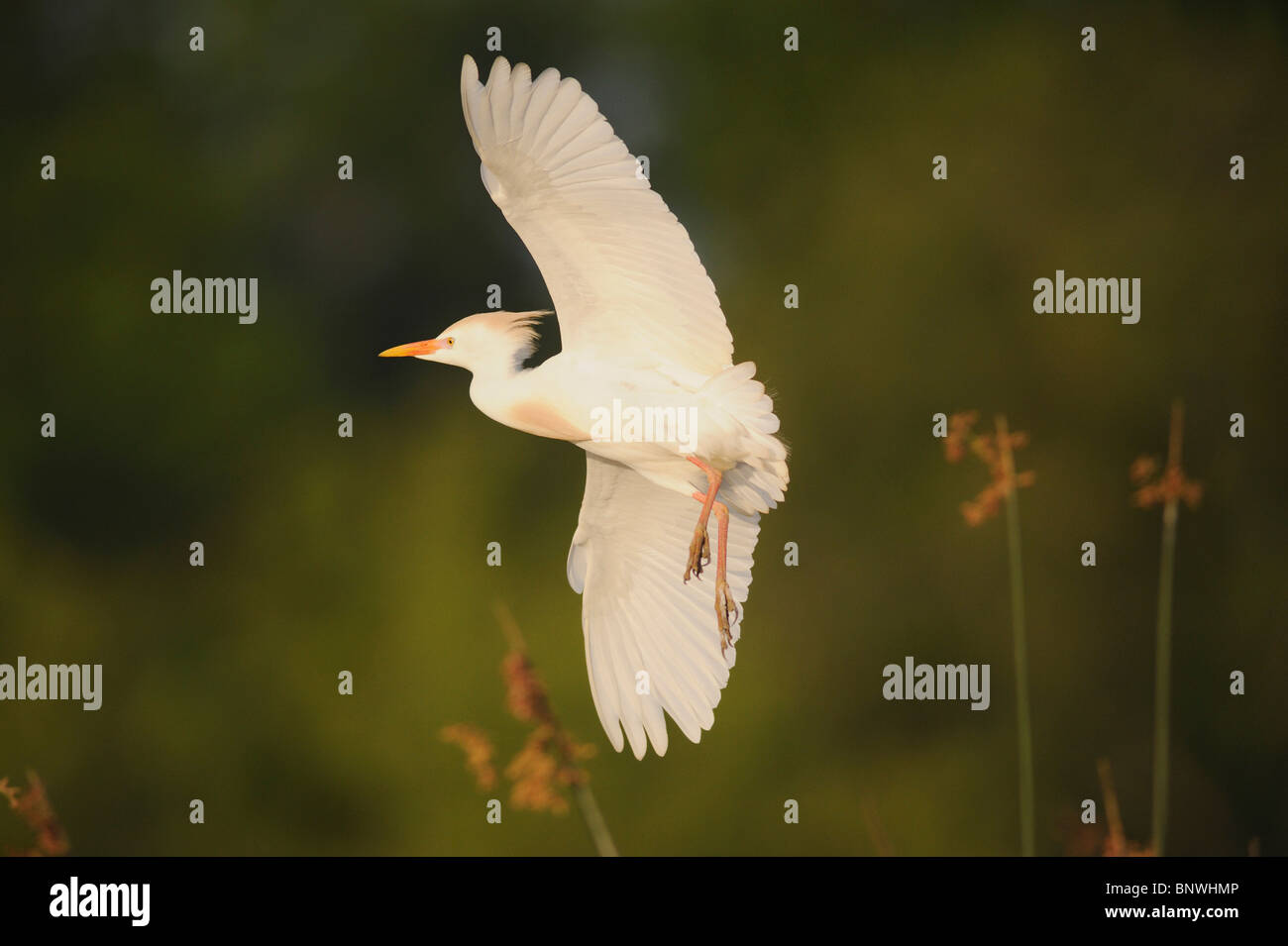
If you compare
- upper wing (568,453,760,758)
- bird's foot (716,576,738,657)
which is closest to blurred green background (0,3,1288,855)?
upper wing (568,453,760,758)

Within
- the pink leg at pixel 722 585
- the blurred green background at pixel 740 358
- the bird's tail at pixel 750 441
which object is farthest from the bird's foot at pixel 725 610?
the blurred green background at pixel 740 358

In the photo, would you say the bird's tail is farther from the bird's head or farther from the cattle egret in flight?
the bird's head

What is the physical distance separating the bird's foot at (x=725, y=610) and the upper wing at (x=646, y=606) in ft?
0.37

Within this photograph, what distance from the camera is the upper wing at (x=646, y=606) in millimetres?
4207

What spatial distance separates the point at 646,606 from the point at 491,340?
926mm

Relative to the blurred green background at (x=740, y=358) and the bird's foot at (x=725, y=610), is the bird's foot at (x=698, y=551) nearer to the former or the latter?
Result: the bird's foot at (x=725, y=610)

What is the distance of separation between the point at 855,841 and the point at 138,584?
472cm

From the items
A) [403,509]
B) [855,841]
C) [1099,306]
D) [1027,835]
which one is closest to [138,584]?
[403,509]

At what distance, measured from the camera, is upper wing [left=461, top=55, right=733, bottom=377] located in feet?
11.6

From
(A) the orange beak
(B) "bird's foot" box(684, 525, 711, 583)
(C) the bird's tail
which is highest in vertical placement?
(A) the orange beak

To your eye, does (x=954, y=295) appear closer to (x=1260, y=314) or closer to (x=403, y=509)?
(x=1260, y=314)

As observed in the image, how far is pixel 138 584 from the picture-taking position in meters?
9.23

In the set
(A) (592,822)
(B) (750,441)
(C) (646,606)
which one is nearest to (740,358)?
(C) (646,606)

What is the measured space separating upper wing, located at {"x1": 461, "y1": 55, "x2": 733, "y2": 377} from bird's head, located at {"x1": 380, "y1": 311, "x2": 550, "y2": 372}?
0.18m
